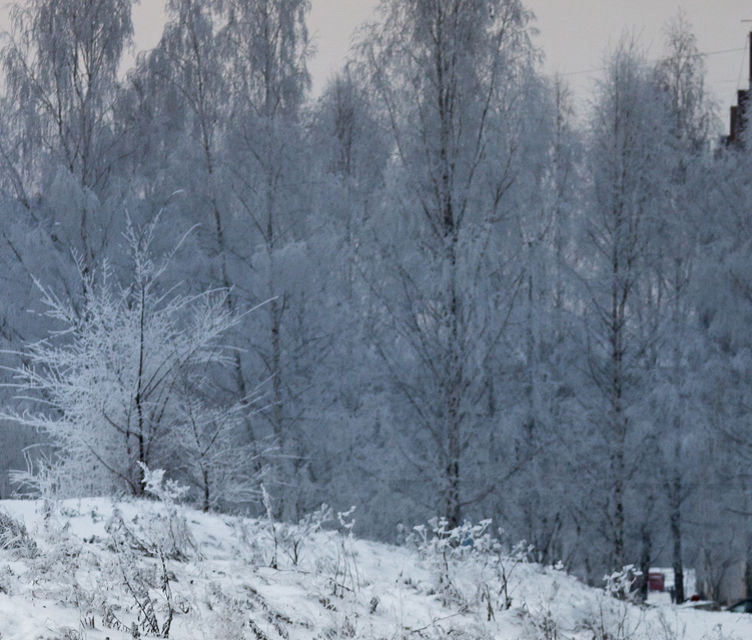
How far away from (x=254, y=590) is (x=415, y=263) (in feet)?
28.1

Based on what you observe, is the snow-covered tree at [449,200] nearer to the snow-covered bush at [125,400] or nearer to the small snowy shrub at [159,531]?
the snow-covered bush at [125,400]

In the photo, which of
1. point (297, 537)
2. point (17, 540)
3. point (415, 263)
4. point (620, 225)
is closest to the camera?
point (17, 540)

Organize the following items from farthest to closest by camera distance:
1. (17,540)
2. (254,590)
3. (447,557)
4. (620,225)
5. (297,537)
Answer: (620,225) → (297,537) → (447,557) → (17,540) → (254,590)

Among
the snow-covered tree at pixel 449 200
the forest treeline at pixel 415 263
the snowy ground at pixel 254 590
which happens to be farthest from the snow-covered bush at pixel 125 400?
the snow-covered tree at pixel 449 200

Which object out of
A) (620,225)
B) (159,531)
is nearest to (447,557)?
(159,531)

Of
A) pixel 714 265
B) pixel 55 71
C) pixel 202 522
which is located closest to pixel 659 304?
pixel 714 265

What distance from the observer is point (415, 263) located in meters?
13.9

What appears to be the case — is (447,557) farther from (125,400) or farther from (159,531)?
(125,400)

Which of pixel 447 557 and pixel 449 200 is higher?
pixel 449 200

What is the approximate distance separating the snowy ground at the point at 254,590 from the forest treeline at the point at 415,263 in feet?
17.5

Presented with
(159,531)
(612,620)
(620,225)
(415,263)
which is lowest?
(612,620)

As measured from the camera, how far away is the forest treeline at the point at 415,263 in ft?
47.0

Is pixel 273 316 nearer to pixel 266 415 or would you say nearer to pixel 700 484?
pixel 266 415

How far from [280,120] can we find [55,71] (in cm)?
393
